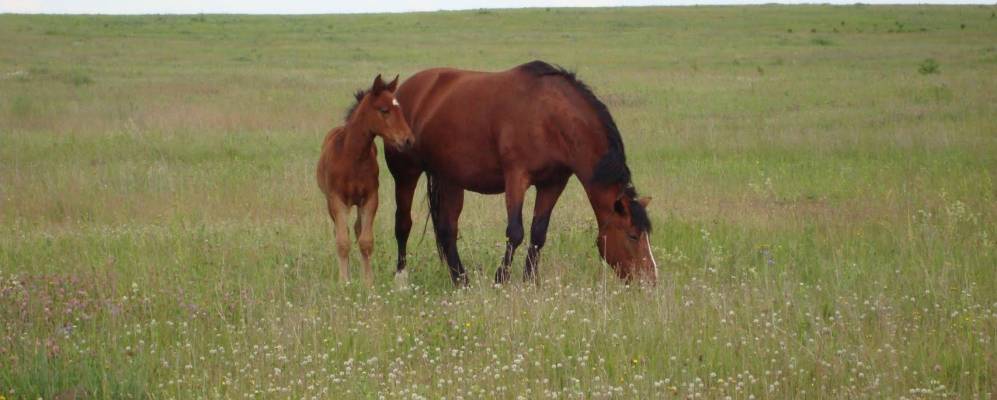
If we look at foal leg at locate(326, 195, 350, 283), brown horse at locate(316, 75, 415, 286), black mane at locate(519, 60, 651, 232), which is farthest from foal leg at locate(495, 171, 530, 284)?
foal leg at locate(326, 195, 350, 283)

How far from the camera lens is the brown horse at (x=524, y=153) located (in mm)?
7820

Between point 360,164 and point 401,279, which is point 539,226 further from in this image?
point 360,164

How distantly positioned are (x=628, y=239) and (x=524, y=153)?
95cm

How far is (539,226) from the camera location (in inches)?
320

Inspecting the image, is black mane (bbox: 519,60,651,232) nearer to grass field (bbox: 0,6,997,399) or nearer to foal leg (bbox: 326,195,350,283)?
grass field (bbox: 0,6,997,399)

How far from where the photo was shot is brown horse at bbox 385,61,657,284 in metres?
7.82

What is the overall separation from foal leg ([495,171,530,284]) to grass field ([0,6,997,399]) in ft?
1.08

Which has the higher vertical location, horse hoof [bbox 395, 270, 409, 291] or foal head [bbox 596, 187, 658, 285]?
foal head [bbox 596, 187, 658, 285]

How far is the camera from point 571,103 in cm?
805

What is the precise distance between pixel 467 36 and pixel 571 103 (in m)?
47.7

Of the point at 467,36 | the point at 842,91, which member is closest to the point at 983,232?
the point at 842,91

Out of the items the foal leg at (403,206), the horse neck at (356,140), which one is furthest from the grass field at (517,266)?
the horse neck at (356,140)

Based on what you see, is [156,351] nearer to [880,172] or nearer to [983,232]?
[983,232]

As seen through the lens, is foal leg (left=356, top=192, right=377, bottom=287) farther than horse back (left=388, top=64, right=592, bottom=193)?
Yes
